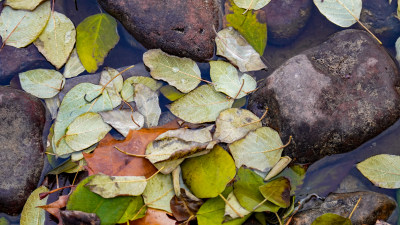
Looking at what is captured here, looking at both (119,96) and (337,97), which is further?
(119,96)

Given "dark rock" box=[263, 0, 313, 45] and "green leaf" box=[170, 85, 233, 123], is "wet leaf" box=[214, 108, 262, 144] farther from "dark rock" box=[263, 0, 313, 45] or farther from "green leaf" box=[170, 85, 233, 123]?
"dark rock" box=[263, 0, 313, 45]

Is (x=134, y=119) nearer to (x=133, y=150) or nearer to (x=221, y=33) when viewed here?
(x=133, y=150)

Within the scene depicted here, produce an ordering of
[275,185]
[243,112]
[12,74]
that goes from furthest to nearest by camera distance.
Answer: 1. [12,74]
2. [243,112]
3. [275,185]

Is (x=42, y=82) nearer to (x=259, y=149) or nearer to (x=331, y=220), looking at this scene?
(x=259, y=149)

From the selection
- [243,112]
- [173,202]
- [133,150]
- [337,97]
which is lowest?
[173,202]

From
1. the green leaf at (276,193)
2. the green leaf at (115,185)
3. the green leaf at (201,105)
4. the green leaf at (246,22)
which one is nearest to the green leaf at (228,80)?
the green leaf at (201,105)

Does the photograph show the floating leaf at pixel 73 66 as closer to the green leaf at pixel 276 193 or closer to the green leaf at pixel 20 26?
the green leaf at pixel 20 26

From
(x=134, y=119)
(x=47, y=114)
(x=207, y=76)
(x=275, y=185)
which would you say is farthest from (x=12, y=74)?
(x=275, y=185)
